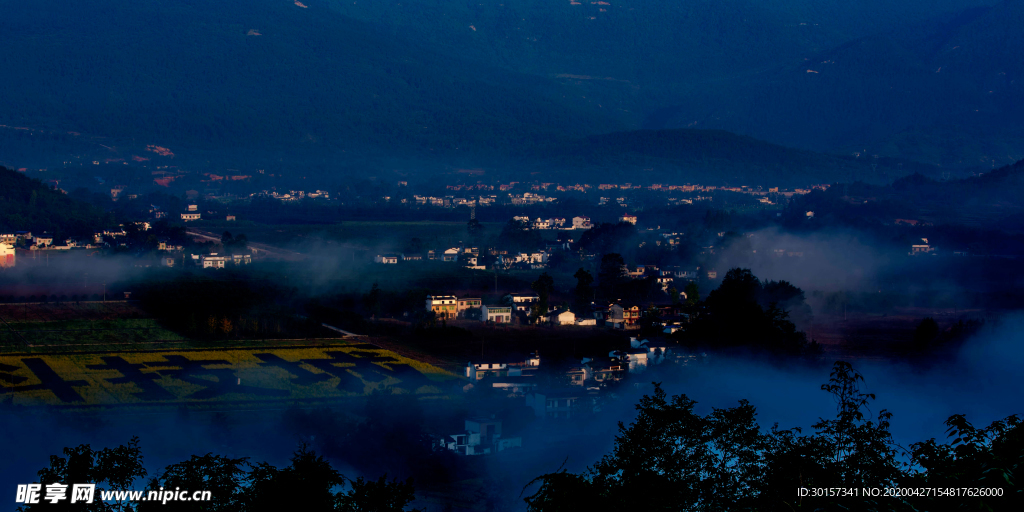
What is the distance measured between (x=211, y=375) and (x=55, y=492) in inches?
442

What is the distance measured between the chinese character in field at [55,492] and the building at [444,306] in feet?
58.0

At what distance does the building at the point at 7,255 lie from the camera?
33.6m

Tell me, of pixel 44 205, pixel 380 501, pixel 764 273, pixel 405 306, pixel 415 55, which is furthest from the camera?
pixel 415 55

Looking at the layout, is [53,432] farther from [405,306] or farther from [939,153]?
[939,153]

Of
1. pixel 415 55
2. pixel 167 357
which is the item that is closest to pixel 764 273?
pixel 167 357

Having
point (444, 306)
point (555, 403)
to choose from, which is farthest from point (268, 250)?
point (555, 403)

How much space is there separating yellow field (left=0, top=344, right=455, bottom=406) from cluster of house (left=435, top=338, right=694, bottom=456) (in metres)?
1.07

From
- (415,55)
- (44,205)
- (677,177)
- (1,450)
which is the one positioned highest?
(415,55)

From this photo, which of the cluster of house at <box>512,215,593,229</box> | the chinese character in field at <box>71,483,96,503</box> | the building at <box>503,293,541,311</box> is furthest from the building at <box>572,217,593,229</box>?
the chinese character in field at <box>71,483,96,503</box>

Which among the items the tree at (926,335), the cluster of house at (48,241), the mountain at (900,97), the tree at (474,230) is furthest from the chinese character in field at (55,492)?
the mountain at (900,97)

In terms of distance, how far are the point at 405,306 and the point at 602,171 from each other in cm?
7451

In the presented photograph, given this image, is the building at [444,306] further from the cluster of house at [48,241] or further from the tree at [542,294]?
the cluster of house at [48,241]

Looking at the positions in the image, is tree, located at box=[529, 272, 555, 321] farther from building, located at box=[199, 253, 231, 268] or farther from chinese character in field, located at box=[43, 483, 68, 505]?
chinese character in field, located at box=[43, 483, 68, 505]

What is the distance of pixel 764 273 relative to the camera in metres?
34.6
